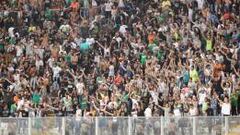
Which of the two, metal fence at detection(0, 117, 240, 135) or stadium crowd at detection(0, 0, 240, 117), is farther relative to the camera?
stadium crowd at detection(0, 0, 240, 117)

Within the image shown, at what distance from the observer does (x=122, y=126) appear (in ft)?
90.8

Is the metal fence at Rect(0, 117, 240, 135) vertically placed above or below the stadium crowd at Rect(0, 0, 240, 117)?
below

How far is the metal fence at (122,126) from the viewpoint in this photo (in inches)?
1059

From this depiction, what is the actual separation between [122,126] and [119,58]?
649 centimetres

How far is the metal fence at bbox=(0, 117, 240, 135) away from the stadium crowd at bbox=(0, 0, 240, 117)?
244cm

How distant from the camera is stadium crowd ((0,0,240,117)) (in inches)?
1207

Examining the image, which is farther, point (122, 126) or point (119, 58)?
point (119, 58)

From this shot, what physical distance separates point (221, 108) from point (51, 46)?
928 centimetres

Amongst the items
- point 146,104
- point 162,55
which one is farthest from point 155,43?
point 146,104

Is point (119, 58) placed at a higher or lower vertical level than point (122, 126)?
higher

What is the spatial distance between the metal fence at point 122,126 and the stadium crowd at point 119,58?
244 centimetres

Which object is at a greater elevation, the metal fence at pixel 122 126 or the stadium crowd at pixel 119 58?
the stadium crowd at pixel 119 58

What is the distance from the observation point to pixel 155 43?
34.3 metres

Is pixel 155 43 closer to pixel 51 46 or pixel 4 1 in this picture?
pixel 51 46
